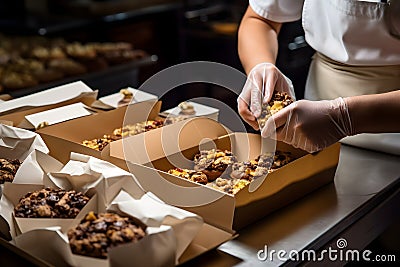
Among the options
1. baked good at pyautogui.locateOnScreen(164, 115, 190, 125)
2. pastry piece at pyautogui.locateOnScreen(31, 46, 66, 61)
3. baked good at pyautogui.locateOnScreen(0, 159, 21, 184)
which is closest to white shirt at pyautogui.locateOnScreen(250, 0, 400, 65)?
baked good at pyautogui.locateOnScreen(164, 115, 190, 125)

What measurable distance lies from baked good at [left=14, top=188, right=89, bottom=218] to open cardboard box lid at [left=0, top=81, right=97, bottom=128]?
1.80 feet

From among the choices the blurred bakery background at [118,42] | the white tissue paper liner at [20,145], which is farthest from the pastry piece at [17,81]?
the white tissue paper liner at [20,145]

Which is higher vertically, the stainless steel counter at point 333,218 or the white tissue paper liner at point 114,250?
the white tissue paper liner at point 114,250

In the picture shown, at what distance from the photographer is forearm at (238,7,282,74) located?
6.36 ft

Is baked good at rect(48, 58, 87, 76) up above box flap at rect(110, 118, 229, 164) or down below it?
below

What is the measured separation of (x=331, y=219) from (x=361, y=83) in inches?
24.6

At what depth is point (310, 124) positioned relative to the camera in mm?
1487

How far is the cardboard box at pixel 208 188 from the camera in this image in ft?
4.10

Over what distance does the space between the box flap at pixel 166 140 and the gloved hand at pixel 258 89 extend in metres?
0.11

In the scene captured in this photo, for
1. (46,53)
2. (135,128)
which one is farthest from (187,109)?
(46,53)

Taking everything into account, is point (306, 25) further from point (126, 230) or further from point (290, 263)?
point (126, 230)

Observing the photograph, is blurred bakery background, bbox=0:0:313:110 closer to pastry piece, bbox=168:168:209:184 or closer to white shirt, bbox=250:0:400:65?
white shirt, bbox=250:0:400:65

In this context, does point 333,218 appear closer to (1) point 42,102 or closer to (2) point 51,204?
(2) point 51,204

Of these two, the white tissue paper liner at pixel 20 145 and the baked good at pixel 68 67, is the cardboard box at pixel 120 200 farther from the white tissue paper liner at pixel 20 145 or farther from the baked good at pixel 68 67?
the baked good at pixel 68 67
